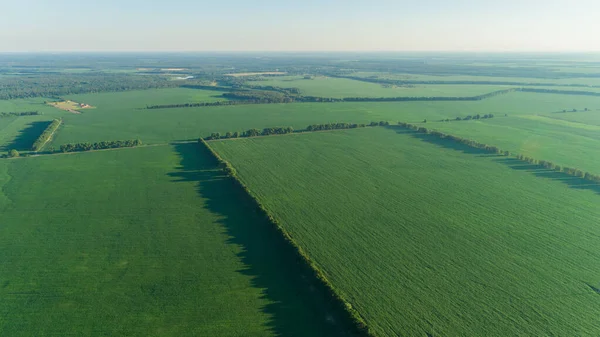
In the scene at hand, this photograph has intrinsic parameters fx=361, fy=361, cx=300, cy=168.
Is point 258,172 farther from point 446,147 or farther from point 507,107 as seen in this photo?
point 507,107

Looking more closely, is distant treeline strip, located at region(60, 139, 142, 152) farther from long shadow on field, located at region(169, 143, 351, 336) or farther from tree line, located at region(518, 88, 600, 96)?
tree line, located at region(518, 88, 600, 96)

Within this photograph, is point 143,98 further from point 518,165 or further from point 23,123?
point 518,165

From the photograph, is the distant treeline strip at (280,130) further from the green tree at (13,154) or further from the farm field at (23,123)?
the farm field at (23,123)

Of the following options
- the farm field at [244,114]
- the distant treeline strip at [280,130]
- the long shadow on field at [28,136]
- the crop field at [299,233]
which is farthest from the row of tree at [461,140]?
the long shadow on field at [28,136]

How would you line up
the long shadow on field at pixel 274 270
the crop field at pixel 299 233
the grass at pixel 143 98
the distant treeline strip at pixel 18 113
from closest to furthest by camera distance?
the long shadow on field at pixel 274 270
the crop field at pixel 299 233
the distant treeline strip at pixel 18 113
the grass at pixel 143 98

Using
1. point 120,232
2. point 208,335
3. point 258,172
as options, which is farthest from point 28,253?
point 258,172
